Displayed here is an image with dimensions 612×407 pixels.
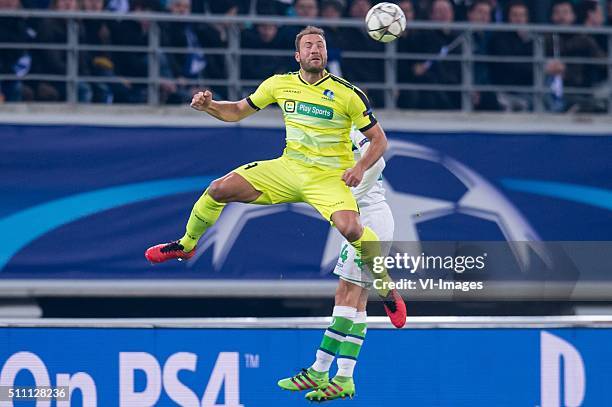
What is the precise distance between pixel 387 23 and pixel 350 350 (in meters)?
2.64

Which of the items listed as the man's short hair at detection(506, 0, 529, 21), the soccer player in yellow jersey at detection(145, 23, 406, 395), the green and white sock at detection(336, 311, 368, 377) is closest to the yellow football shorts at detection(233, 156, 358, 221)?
the soccer player in yellow jersey at detection(145, 23, 406, 395)

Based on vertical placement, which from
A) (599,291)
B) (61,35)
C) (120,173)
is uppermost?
(61,35)

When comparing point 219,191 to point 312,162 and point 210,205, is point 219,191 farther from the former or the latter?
point 312,162

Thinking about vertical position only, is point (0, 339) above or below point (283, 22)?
below

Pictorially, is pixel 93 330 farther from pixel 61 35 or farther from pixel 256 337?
pixel 61 35

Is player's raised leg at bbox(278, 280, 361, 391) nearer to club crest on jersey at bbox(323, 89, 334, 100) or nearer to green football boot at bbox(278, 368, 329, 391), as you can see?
green football boot at bbox(278, 368, 329, 391)

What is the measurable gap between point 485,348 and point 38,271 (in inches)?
215

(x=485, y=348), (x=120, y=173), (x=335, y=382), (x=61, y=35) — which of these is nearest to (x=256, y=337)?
(x=335, y=382)

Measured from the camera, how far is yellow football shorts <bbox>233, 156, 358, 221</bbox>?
34.4 ft

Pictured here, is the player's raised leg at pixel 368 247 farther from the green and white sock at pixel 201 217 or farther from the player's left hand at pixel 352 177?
the green and white sock at pixel 201 217

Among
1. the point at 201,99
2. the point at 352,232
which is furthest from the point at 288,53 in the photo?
the point at 352,232

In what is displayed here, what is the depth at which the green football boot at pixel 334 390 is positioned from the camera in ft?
35.7

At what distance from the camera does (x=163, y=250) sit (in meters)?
10.9

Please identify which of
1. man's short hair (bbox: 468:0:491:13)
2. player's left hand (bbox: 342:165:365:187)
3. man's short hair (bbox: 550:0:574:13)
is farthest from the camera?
man's short hair (bbox: 550:0:574:13)
